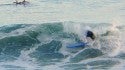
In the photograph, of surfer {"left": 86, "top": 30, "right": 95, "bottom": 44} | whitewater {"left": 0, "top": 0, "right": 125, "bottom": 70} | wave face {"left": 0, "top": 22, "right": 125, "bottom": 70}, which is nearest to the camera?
wave face {"left": 0, "top": 22, "right": 125, "bottom": 70}

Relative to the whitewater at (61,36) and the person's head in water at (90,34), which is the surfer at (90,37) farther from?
the whitewater at (61,36)

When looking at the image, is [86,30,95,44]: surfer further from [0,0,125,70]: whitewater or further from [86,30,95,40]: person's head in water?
[0,0,125,70]: whitewater

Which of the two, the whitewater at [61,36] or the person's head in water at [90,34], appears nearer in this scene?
the whitewater at [61,36]

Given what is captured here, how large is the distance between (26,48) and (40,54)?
4.49ft

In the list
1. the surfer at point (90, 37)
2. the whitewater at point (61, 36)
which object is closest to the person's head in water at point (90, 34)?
the surfer at point (90, 37)

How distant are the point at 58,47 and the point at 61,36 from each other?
6.28ft

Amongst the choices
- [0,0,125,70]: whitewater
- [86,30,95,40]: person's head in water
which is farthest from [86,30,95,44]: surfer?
[0,0,125,70]: whitewater

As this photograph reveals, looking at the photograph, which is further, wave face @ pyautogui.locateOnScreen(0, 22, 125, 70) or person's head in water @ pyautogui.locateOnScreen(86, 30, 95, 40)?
person's head in water @ pyautogui.locateOnScreen(86, 30, 95, 40)

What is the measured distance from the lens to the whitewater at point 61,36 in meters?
17.5

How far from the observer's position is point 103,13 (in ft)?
88.9

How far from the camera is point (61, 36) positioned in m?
21.9

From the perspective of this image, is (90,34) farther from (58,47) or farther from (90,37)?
(58,47)

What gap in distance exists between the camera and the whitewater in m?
17.5

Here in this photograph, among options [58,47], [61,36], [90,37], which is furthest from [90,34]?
[61,36]
